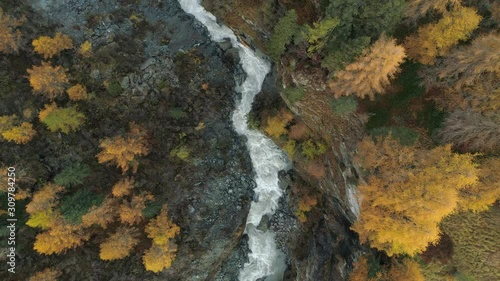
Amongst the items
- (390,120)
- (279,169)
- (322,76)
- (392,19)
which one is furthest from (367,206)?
(279,169)

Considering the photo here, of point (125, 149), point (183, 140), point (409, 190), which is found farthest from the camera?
point (183, 140)

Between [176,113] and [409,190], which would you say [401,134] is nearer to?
[409,190]

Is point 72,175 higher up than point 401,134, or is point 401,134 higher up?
point 401,134

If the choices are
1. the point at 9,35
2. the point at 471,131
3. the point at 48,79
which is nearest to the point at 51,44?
the point at 9,35

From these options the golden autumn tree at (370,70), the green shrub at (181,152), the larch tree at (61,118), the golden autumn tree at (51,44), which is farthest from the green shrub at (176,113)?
the golden autumn tree at (370,70)

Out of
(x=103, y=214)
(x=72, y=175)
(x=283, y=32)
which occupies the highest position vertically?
(x=283, y=32)

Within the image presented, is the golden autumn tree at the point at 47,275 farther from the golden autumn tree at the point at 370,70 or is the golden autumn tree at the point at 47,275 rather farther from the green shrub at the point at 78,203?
the golden autumn tree at the point at 370,70

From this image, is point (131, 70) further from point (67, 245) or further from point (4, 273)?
point (4, 273)

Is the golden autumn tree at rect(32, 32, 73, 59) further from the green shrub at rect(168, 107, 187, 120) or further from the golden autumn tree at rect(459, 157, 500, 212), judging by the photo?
the golden autumn tree at rect(459, 157, 500, 212)
